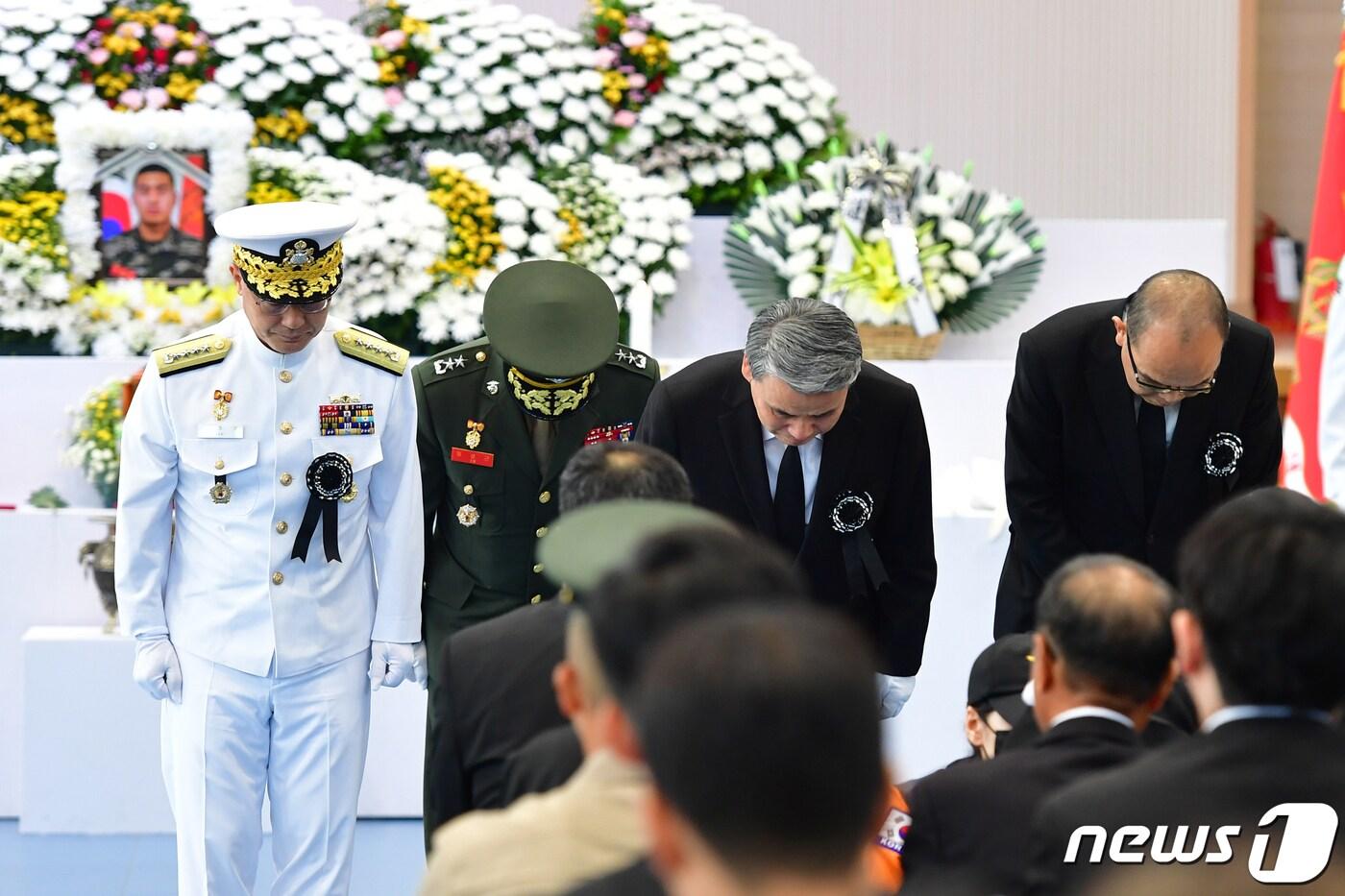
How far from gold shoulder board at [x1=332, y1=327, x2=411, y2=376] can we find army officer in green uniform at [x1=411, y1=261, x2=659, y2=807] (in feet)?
0.49

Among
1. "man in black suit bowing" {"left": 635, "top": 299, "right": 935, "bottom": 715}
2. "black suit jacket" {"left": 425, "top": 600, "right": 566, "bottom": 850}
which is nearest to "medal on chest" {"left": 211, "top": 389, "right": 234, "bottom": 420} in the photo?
"man in black suit bowing" {"left": 635, "top": 299, "right": 935, "bottom": 715}

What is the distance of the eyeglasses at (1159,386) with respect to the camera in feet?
10.5

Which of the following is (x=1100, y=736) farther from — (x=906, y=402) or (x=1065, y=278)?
(x=1065, y=278)

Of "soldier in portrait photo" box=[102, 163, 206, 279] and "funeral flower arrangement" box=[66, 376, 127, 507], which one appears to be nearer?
"funeral flower arrangement" box=[66, 376, 127, 507]

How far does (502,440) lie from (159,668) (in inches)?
31.8

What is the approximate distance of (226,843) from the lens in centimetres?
335

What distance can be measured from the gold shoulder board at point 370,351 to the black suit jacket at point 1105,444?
1.25 m

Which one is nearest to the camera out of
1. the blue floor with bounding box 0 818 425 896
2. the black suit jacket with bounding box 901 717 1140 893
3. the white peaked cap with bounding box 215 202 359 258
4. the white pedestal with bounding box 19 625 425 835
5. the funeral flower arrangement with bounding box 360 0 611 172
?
the black suit jacket with bounding box 901 717 1140 893

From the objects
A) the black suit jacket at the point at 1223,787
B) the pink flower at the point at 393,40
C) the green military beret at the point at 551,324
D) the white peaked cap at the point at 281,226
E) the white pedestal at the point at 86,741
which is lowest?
the white pedestal at the point at 86,741

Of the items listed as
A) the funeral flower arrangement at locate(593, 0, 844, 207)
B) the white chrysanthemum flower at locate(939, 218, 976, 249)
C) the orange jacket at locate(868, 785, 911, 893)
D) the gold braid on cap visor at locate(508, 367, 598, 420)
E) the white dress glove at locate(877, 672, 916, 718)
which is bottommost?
the white dress glove at locate(877, 672, 916, 718)

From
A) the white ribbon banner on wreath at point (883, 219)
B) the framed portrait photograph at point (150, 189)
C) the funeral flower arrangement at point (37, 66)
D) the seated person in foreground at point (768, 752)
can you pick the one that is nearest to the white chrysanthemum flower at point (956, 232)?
the white ribbon banner on wreath at point (883, 219)

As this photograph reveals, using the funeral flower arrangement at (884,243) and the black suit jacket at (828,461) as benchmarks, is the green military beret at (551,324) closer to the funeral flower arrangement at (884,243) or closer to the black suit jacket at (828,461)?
the black suit jacket at (828,461)

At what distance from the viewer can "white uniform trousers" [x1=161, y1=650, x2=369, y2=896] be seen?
3.33 m

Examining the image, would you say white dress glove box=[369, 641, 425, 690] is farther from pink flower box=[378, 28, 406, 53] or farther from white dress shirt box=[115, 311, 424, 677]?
pink flower box=[378, 28, 406, 53]
